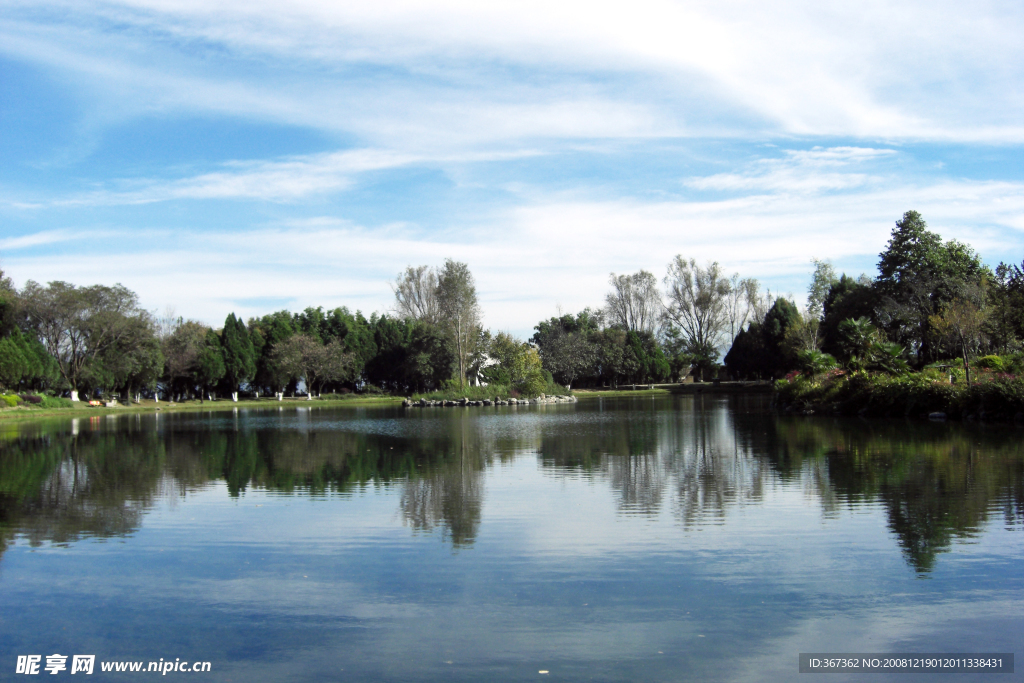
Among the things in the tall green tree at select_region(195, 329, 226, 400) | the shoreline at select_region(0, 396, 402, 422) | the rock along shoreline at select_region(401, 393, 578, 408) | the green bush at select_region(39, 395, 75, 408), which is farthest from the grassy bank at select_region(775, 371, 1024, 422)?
the tall green tree at select_region(195, 329, 226, 400)

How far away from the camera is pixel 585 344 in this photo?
6241cm

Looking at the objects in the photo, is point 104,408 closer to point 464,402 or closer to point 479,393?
point 464,402

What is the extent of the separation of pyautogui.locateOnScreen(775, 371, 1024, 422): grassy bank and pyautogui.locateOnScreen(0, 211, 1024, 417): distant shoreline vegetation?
0.07 meters

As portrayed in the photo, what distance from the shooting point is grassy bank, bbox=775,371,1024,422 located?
1900 centimetres

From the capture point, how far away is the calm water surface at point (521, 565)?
183 inches

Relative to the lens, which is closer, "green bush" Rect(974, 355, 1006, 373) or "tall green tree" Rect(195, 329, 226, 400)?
"green bush" Rect(974, 355, 1006, 373)

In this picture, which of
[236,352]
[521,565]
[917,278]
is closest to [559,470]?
[521,565]

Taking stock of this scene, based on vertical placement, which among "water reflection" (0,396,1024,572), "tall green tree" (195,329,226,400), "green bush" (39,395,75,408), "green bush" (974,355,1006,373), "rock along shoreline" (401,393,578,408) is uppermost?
"tall green tree" (195,329,226,400)

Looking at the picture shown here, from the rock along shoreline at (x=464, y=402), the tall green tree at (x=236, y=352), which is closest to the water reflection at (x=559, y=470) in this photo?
the rock along shoreline at (x=464, y=402)

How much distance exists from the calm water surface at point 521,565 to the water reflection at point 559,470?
0.27 feet

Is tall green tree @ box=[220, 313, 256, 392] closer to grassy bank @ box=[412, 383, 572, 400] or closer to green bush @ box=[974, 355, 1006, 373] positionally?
grassy bank @ box=[412, 383, 572, 400]

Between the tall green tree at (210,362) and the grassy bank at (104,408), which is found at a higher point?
the tall green tree at (210,362)

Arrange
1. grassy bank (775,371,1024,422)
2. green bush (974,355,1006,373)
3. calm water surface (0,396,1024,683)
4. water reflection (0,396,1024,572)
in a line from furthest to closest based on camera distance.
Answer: green bush (974,355,1006,373) → grassy bank (775,371,1024,422) → water reflection (0,396,1024,572) → calm water surface (0,396,1024,683)

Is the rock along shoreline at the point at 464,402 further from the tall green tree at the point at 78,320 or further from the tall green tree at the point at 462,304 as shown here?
the tall green tree at the point at 78,320
